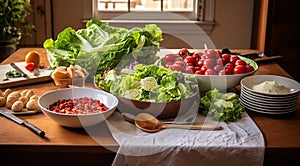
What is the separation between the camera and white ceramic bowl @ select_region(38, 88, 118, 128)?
1242mm

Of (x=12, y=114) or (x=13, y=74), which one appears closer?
(x=12, y=114)

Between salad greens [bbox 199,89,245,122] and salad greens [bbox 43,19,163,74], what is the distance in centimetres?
45

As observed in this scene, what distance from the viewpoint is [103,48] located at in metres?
1.78

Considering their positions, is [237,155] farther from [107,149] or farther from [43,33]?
[43,33]

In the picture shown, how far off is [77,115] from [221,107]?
1.57 feet

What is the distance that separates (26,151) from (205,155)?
20.2 inches

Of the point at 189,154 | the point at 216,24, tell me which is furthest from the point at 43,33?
the point at 189,154

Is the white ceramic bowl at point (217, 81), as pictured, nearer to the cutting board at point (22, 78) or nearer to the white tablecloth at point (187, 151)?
the white tablecloth at point (187, 151)

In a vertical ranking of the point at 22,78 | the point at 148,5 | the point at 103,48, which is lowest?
the point at 22,78

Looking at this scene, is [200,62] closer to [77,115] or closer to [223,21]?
[77,115]

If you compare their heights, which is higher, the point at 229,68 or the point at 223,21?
the point at 223,21

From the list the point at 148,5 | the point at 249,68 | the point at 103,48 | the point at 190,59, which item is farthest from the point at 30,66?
the point at 148,5

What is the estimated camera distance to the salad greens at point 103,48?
5.74 feet

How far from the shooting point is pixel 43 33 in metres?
3.16
